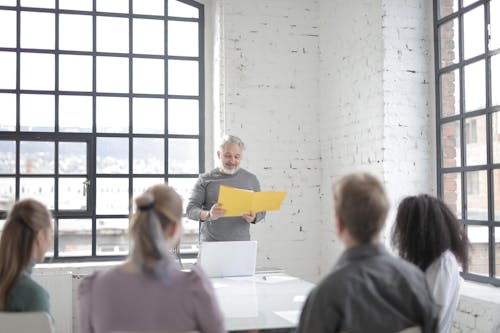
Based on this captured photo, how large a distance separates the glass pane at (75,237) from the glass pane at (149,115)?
3.29 feet

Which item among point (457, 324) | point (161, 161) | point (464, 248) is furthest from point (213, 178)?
point (464, 248)

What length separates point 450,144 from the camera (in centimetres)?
451

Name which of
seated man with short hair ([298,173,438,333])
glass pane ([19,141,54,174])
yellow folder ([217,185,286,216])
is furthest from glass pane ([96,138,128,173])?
seated man with short hair ([298,173,438,333])

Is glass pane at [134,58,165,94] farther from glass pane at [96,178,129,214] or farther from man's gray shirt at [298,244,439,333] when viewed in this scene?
man's gray shirt at [298,244,439,333]

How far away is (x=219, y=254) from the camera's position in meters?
3.64

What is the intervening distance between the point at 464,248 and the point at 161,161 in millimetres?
3737

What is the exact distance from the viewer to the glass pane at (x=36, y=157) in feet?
17.9

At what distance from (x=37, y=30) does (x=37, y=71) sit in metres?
0.37

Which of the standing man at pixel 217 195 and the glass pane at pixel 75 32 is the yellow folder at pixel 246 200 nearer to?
the standing man at pixel 217 195

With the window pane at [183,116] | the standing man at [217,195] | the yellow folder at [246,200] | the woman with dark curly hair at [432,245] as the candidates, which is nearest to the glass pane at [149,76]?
the window pane at [183,116]

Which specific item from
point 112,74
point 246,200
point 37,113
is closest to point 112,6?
point 112,74

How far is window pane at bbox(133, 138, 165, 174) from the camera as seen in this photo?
5.73 metres

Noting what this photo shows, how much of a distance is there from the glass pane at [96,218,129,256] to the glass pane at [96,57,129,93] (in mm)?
1215

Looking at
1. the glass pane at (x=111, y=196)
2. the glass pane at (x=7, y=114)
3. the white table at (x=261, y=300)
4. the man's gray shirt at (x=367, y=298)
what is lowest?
the white table at (x=261, y=300)
